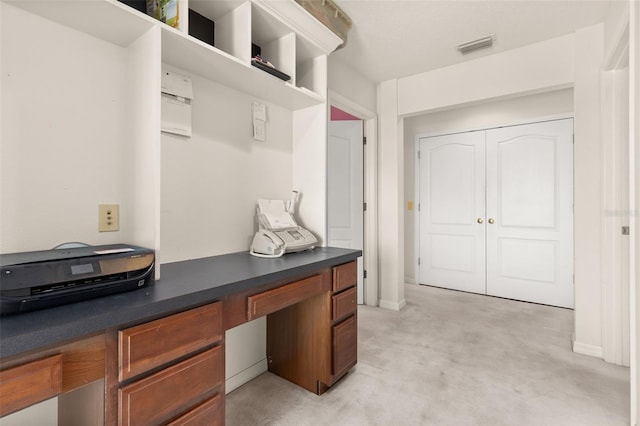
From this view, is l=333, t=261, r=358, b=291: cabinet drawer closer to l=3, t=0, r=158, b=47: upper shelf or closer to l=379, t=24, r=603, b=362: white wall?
l=3, t=0, r=158, b=47: upper shelf

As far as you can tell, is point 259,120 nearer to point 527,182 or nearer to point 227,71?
point 227,71

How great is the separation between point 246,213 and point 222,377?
1.03m

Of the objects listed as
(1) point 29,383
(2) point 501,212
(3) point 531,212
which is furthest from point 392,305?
(1) point 29,383

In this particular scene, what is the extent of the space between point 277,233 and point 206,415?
99 cm


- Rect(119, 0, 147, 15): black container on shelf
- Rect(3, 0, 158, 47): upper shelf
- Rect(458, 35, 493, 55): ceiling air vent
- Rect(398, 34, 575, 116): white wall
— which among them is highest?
Rect(458, 35, 493, 55): ceiling air vent

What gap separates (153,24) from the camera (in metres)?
1.26

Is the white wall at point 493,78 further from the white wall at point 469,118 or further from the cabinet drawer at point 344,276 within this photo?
the cabinet drawer at point 344,276

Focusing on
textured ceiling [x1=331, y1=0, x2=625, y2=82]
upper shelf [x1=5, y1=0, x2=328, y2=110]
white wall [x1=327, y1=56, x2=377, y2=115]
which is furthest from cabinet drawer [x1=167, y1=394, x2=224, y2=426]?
white wall [x1=327, y1=56, x2=377, y2=115]

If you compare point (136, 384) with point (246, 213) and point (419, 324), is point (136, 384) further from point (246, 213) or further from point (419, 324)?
point (419, 324)

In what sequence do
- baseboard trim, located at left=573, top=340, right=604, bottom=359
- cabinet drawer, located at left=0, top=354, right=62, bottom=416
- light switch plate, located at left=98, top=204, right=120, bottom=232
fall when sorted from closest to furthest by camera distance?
1. cabinet drawer, located at left=0, top=354, right=62, bottom=416
2. light switch plate, located at left=98, top=204, right=120, bottom=232
3. baseboard trim, located at left=573, top=340, right=604, bottom=359

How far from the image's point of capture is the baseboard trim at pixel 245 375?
6.30ft

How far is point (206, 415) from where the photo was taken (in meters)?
1.19

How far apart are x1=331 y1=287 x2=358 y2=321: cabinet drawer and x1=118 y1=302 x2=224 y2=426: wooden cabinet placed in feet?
2.69

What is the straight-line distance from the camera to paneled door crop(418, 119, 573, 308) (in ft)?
11.8
